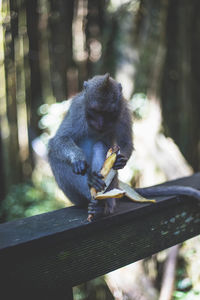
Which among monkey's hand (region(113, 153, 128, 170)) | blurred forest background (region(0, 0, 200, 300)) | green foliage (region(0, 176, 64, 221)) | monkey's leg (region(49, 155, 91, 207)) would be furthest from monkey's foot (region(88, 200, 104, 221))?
green foliage (region(0, 176, 64, 221))

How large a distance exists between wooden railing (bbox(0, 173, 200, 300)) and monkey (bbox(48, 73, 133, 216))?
0.28 meters

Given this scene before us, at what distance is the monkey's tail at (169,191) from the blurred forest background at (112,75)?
6.10 feet

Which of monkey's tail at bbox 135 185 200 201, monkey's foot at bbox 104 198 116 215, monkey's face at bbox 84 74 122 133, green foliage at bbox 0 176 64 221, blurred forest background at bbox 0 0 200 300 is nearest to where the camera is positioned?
monkey's foot at bbox 104 198 116 215

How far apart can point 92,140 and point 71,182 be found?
0.40 meters

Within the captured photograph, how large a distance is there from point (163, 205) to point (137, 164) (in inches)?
102

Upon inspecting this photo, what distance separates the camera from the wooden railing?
1.29 m

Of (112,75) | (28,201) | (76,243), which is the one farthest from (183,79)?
(76,243)

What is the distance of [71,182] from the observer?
2.51 metres

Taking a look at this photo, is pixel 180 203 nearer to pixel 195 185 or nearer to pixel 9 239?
pixel 195 185

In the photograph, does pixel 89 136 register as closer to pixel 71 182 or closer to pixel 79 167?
pixel 71 182

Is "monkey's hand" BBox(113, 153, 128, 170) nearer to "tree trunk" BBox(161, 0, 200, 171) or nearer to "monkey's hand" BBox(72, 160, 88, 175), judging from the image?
"monkey's hand" BBox(72, 160, 88, 175)

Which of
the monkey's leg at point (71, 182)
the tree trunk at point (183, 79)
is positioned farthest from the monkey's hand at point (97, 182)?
the tree trunk at point (183, 79)

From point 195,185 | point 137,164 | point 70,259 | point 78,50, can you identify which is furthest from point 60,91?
point 70,259

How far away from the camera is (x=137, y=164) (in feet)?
14.7
